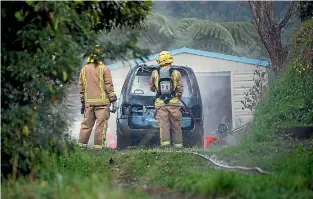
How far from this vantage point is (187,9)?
4147 cm

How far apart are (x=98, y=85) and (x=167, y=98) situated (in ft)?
5.10

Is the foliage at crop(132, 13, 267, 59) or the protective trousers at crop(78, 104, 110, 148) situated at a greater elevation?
the foliage at crop(132, 13, 267, 59)

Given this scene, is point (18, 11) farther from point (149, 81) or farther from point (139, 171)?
point (149, 81)

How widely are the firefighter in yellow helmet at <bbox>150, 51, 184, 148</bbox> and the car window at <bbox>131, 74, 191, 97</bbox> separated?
1016mm

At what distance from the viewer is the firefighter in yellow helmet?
A: 1518 cm

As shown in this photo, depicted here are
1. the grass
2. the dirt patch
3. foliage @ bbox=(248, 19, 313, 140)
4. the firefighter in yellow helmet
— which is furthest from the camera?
the firefighter in yellow helmet

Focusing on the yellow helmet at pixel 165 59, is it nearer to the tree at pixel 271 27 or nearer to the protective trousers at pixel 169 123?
the protective trousers at pixel 169 123

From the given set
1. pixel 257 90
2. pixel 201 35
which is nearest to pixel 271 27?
pixel 257 90

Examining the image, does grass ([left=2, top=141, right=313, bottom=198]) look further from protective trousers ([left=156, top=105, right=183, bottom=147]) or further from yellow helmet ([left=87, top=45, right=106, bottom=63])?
protective trousers ([left=156, top=105, right=183, bottom=147])

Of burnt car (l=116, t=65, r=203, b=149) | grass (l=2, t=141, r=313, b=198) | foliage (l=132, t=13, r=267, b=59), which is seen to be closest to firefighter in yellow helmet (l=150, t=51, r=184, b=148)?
burnt car (l=116, t=65, r=203, b=149)

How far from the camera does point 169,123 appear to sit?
607 inches

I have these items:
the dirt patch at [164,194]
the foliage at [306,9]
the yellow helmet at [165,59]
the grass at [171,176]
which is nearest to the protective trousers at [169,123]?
the yellow helmet at [165,59]

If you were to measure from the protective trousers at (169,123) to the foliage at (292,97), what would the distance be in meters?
1.48

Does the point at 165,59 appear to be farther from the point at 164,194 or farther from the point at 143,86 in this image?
the point at 164,194
